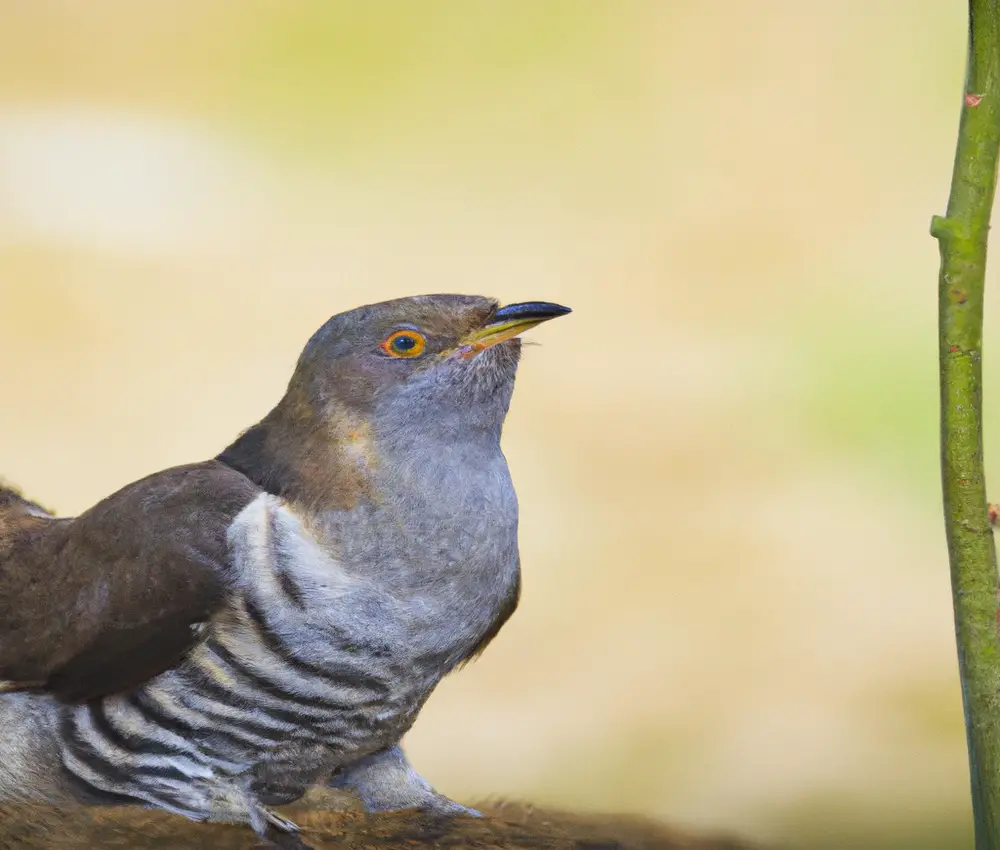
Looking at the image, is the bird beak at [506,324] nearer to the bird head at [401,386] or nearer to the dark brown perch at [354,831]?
the bird head at [401,386]

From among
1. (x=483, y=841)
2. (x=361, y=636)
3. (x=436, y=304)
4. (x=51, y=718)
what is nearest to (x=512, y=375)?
(x=436, y=304)

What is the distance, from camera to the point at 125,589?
1.64 meters

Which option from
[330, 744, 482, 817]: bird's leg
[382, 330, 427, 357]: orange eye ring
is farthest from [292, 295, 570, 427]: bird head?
[330, 744, 482, 817]: bird's leg

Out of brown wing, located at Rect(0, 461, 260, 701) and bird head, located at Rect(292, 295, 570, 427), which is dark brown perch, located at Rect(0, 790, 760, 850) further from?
bird head, located at Rect(292, 295, 570, 427)

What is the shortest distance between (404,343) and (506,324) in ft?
0.45

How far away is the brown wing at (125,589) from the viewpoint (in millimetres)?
1593

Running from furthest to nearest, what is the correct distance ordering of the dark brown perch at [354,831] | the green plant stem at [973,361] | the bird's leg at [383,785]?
1. the bird's leg at [383,785]
2. the dark brown perch at [354,831]
3. the green plant stem at [973,361]

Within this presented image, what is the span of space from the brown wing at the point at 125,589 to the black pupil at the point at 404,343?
28cm

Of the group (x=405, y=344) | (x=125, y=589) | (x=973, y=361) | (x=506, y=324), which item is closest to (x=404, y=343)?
(x=405, y=344)

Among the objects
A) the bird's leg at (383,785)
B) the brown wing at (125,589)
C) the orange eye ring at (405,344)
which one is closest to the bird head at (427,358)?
the orange eye ring at (405,344)

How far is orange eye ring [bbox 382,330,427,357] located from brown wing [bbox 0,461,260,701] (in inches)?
10.7

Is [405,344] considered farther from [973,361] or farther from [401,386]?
[973,361]

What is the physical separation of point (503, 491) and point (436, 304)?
10.7 inches

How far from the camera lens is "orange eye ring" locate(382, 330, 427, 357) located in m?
1.61
